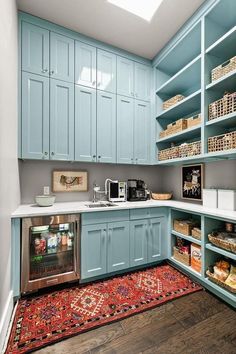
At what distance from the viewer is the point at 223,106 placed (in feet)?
6.00

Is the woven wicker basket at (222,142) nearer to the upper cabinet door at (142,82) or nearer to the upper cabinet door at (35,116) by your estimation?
the upper cabinet door at (142,82)

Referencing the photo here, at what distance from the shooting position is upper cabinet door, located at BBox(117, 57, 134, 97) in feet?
8.32

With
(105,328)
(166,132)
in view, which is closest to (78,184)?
(166,132)

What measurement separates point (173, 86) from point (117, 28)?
3.50 feet

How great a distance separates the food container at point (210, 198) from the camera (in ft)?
6.83

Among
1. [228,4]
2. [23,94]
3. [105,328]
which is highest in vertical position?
[228,4]

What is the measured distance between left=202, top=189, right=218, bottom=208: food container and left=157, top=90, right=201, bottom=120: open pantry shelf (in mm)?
1150

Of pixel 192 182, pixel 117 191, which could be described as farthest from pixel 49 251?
pixel 192 182

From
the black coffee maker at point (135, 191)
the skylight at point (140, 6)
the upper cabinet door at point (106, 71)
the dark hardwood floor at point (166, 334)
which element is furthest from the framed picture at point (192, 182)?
the skylight at point (140, 6)

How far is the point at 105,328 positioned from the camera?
56.2 inches

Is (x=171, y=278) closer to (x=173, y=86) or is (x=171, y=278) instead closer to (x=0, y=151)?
(x=0, y=151)

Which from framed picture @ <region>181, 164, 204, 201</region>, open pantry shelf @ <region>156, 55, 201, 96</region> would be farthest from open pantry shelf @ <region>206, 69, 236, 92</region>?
framed picture @ <region>181, 164, 204, 201</region>

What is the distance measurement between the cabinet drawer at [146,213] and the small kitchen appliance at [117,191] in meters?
0.44

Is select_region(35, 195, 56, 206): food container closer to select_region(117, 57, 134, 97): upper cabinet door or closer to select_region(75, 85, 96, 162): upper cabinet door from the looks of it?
select_region(75, 85, 96, 162): upper cabinet door
